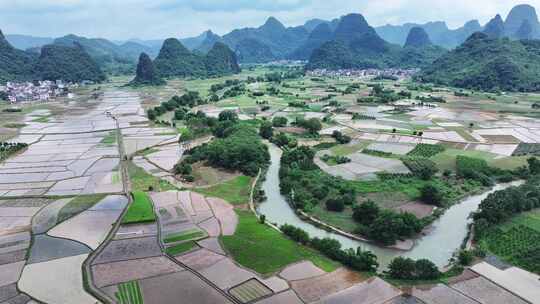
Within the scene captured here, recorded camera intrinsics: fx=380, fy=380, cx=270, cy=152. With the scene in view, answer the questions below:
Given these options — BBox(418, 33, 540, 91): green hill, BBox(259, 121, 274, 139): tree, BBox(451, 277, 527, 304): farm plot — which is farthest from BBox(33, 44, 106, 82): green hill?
BBox(451, 277, 527, 304): farm plot

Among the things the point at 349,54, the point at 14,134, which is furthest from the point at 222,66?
the point at 14,134

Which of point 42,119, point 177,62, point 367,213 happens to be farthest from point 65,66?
point 367,213

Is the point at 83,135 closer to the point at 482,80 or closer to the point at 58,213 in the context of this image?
the point at 58,213

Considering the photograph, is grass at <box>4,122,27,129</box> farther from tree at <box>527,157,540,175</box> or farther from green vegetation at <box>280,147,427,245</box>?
tree at <box>527,157,540,175</box>

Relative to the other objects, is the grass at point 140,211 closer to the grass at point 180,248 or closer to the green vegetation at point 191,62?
the grass at point 180,248

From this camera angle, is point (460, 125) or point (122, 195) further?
point (460, 125)

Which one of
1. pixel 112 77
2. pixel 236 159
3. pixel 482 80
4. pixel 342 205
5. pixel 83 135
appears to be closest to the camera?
pixel 342 205
